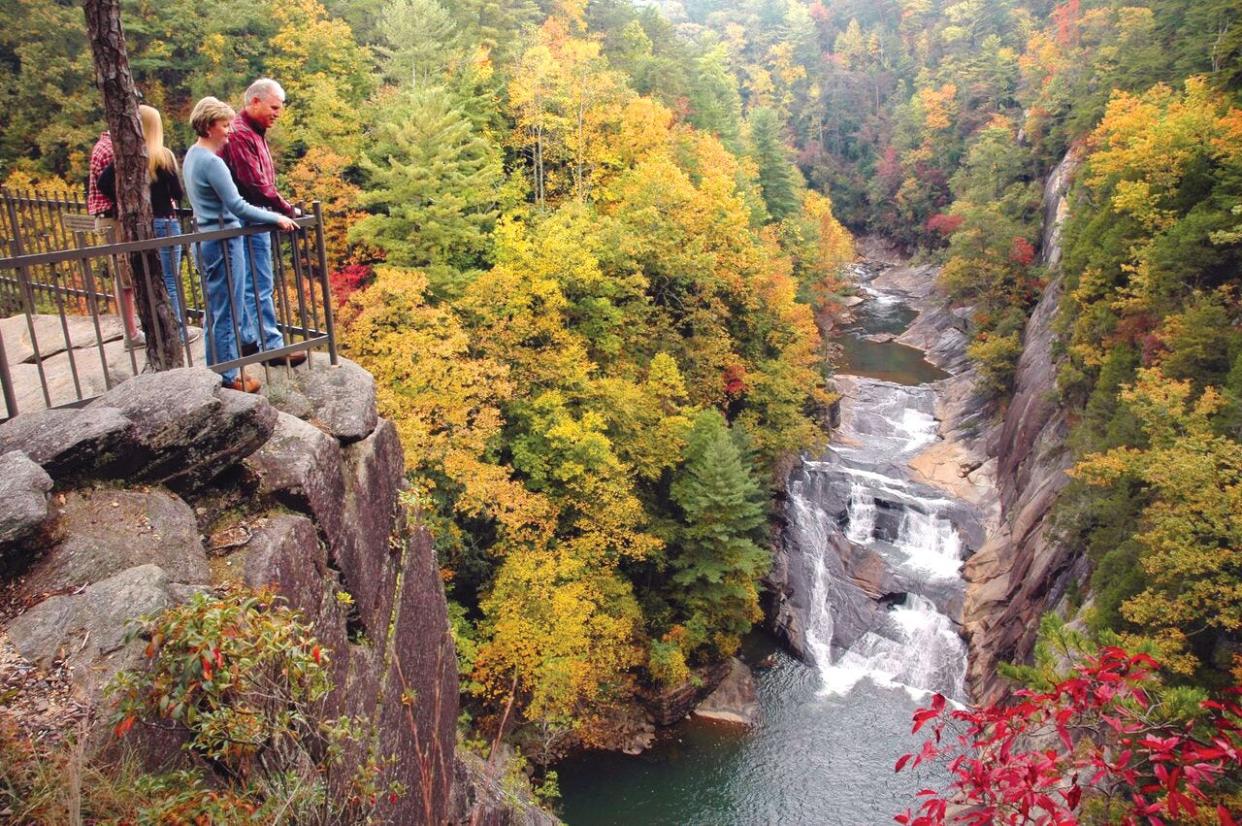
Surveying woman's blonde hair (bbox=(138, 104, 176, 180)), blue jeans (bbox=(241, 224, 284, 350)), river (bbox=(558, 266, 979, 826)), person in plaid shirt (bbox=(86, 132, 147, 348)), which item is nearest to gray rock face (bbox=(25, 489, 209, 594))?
blue jeans (bbox=(241, 224, 284, 350))

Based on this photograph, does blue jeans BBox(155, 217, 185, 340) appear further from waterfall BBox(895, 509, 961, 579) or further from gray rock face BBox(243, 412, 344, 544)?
waterfall BBox(895, 509, 961, 579)

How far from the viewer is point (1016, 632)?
20312 millimetres

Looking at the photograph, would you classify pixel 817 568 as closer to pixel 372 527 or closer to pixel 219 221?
pixel 372 527

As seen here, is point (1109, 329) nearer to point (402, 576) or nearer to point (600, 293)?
point (600, 293)

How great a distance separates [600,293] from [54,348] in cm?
A: 1586

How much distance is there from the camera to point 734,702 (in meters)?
20.2

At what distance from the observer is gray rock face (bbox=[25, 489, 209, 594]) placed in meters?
4.16

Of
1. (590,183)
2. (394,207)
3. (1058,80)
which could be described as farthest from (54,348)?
(1058,80)

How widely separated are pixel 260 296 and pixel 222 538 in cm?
238

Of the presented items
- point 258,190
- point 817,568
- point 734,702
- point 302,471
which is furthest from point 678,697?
point 258,190

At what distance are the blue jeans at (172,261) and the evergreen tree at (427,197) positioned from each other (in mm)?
12583

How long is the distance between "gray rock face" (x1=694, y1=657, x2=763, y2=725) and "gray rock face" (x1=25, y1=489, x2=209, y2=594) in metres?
17.4

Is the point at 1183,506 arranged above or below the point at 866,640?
above

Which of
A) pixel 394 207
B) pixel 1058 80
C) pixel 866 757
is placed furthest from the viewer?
pixel 1058 80
